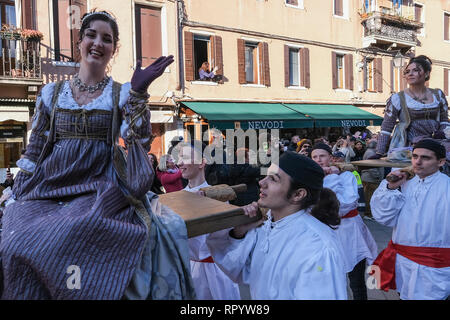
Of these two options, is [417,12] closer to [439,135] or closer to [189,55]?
[189,55]

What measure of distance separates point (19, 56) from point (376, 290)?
9.84 metres

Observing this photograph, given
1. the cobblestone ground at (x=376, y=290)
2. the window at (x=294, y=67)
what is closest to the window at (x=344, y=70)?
the window at (x=294, y=67)

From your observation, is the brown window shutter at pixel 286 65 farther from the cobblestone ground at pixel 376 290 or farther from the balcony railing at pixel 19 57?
the balcony railing at pixel 19 57

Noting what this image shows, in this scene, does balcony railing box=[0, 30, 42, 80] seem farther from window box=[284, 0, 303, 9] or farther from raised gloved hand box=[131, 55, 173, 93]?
window box=[284, 0, 303, 9]

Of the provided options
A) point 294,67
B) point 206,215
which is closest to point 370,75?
point 294,67

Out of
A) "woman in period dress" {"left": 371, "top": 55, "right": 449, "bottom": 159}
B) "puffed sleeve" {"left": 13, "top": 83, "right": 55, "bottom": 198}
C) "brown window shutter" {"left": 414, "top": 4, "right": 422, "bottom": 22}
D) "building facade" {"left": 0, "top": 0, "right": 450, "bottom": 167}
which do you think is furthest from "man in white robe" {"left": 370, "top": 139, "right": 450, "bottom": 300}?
"brown window shutter" {"left": 414, "top": 4, "right": 422, "bottom": 22}

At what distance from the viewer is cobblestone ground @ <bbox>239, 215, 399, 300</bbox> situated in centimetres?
467

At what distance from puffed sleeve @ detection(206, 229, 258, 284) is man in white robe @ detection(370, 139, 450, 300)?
5.51ft

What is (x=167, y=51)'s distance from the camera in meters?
12.8

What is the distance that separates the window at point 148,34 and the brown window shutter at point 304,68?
6.35 metres

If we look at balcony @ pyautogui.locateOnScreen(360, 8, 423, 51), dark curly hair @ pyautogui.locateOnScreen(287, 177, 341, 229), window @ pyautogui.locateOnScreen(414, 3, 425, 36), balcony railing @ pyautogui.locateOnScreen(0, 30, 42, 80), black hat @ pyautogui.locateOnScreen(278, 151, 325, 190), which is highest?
window @ pyautogui.locateOnScreen(414, 3, 425, 36)
